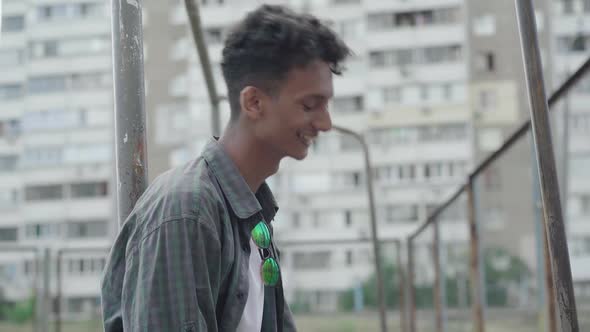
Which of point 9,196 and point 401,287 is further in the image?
point 9,196

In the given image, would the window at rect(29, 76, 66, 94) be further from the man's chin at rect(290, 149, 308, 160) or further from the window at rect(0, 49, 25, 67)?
the man's chin at rect(290, 149, 308, 160)

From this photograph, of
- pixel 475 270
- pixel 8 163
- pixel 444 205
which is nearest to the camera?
pixel 475 270

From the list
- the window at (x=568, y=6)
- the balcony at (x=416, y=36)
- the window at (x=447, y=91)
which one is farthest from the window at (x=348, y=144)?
the window at (x=568, y=6)

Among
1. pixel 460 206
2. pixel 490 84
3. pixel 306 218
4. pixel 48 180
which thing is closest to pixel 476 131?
pixel 490 84

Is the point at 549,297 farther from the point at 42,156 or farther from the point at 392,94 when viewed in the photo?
the point at 42,156

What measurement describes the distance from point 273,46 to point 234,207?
21cm

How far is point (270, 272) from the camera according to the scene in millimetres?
1324

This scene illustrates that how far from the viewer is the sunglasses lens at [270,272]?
1.32 metres

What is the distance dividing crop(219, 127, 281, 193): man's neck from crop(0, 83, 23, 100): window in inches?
1691

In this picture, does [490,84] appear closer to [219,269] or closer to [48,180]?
[48,180]

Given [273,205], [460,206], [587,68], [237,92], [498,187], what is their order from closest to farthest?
[237,92] → [273,205] → [587,68] → [460,206] → [498,187]

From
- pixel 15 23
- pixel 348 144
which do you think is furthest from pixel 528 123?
pixel 15 23

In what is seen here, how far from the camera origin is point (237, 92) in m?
1.33

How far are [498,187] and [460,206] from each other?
28987 millimetres
